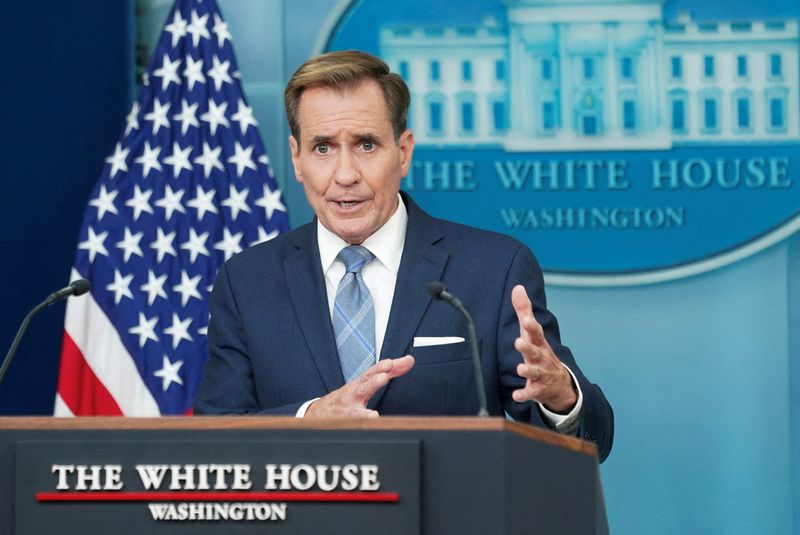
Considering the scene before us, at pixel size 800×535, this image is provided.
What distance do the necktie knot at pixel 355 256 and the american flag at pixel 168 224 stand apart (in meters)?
1.47

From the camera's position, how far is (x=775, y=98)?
4.47 metres

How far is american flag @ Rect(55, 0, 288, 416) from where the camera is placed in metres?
4.21

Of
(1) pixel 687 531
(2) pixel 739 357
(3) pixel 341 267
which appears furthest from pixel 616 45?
(3) pixel 341 267

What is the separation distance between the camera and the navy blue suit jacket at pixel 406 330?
8.79ft

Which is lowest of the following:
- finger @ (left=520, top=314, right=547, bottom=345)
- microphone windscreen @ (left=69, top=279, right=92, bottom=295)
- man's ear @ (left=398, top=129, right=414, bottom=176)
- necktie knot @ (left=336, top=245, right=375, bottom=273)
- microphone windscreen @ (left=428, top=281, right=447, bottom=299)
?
finger @ (left=520, top=314, right=547, bottom=345)

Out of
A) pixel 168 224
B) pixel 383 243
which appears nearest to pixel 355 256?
pixel 383 243

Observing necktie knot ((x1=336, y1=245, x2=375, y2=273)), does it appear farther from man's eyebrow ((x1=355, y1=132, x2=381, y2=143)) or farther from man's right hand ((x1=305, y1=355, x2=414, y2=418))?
man's right hand ((x1=305, y1=355, x2=414, y2=418))

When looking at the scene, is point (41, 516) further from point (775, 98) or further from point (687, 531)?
point (775, 98)

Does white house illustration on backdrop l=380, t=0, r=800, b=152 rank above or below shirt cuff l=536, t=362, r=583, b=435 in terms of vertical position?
above

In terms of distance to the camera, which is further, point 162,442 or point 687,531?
point 687,531

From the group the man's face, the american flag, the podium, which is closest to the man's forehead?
the man's face

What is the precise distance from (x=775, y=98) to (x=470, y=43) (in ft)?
3.52

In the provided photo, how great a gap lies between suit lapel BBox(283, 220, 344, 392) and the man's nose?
200 millimetres

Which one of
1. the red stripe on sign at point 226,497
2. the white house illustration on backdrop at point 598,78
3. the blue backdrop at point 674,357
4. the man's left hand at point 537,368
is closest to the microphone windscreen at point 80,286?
the red stripe on sign at point 226,497
